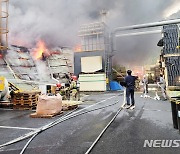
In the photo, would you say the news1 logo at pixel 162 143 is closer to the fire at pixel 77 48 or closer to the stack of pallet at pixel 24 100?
the stack of pallet at pixel 24 100

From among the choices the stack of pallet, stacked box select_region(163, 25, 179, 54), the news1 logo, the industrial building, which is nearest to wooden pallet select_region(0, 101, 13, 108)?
the stack of pallet

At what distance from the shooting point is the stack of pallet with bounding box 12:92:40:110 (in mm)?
8195

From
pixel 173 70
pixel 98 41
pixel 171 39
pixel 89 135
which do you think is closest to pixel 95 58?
pixel 98 41

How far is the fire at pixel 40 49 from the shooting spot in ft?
62.2

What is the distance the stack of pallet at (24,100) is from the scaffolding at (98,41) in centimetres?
1068

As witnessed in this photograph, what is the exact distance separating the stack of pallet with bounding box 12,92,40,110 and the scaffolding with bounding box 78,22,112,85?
10.7 m

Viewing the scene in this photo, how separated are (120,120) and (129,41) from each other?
1541cm

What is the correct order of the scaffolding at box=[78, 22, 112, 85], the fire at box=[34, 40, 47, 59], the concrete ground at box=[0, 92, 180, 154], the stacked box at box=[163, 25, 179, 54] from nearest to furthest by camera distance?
the concrete ground at box=[0, 92, 180, 154], the stacked box at box=[163, 25, 179, 54], the scaffolding at box=[78, 22, 112, 85], the fire at box=[34, 40, 47, 59]

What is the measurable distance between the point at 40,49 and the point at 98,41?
19.6ft

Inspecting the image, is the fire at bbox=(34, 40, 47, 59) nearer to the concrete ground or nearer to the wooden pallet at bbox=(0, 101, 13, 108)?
the wooden pallet at bbox=(0, 101, 13, 108)

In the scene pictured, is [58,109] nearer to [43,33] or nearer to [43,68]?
[43,33]

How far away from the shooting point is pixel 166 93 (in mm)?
11453

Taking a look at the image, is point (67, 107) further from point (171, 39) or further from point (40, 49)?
point (40, 49)

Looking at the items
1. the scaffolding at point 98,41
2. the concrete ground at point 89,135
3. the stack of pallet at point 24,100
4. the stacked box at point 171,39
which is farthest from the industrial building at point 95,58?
the concrete ground at point 89,135
